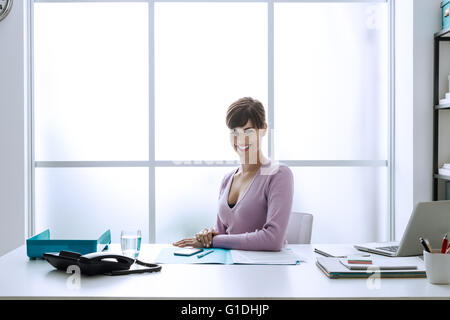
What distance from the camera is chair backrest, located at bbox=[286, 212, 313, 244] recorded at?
245 centimetres

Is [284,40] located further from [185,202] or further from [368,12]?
[185,202]

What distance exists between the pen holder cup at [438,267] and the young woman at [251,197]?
0.71 meters

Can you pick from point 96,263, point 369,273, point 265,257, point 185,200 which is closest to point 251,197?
point 265,257

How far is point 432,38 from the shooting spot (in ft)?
10.4

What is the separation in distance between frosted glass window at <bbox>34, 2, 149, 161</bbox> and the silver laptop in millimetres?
2189

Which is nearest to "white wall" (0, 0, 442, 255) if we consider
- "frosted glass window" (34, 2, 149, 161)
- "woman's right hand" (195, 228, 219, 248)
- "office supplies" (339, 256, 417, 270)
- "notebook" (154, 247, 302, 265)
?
"frosted glass window" (34, 2, 149, 161)

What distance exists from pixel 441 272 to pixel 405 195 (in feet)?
6.66

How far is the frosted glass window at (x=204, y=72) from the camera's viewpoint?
3.46 meters

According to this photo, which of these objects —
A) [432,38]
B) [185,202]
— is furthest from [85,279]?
[432,38]

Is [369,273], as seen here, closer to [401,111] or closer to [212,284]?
[212,284]

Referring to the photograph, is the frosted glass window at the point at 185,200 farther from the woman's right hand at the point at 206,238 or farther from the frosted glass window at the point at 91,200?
the woman's right hand at the point at 206,238

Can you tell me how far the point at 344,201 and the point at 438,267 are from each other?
212 cm

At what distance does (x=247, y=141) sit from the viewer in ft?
7.76

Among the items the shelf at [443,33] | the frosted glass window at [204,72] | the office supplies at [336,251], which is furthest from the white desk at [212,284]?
the shelf at [443,33]
